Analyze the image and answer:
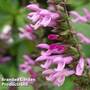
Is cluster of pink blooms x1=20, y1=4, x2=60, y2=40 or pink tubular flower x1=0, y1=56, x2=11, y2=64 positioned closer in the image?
cluster of pink blooms x1=20, y1=4, x2=60, y2=40

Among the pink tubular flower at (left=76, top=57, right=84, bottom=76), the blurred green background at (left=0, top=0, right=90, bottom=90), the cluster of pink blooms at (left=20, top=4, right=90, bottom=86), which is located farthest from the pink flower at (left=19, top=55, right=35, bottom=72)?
the blurred green background at (left=0, top=0, right=90, bottom=90)

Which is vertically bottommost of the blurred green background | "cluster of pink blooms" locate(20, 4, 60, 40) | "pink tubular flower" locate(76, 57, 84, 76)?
A: the blurred green background

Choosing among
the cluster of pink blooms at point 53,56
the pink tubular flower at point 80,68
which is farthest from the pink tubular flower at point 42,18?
the pink tubular flower at point 80,68

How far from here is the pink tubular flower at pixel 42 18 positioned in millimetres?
1482

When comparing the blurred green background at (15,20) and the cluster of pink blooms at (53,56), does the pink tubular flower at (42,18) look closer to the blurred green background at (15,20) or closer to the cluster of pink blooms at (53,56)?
the cluster of pink blooms at (53,56)

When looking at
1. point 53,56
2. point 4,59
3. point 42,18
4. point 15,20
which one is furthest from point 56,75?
point 15,20

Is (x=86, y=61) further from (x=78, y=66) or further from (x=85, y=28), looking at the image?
(x=85, y=28)

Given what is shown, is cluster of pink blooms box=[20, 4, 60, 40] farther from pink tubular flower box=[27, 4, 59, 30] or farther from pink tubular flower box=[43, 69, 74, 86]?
pink tubular flower box=[43, 69, 74, 86]

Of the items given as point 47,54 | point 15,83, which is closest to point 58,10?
point 47,54

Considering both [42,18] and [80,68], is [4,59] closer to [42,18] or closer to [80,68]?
[42,18]

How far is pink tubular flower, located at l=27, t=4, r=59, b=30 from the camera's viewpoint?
148 centimetres

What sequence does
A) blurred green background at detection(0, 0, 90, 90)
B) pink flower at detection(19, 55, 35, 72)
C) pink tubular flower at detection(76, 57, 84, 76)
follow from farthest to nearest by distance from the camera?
blurred green background at detection(0, 0, 90, 90) < pink flower at detection(19, 55, 35, 72) < pink tubular flower at detection(76, 57, 84, 76)

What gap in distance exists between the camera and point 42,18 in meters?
1.54

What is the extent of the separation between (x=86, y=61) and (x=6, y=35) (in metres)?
1.60
